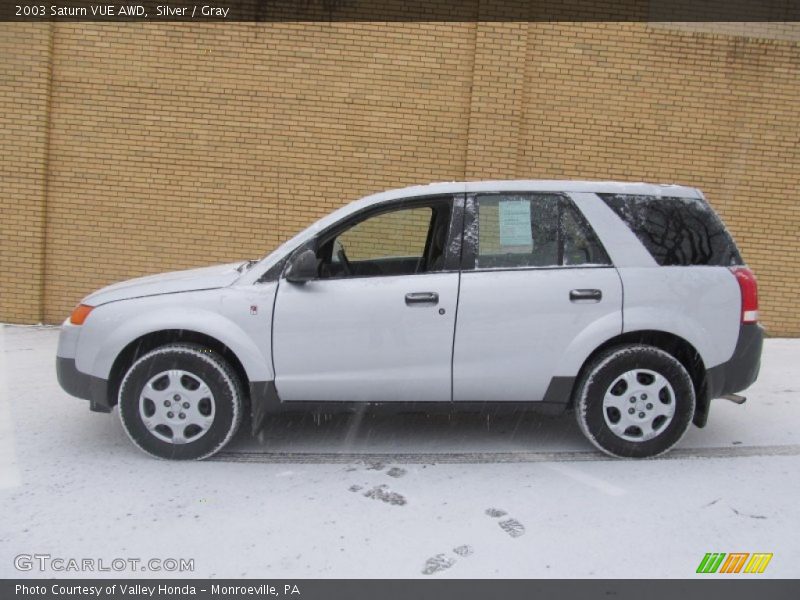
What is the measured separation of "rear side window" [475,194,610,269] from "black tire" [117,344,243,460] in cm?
168

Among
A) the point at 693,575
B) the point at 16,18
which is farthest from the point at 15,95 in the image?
the point at 693,575

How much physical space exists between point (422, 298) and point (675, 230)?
5.40 feet

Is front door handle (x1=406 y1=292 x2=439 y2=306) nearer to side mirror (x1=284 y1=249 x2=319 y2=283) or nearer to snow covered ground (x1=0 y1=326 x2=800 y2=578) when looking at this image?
side mirror (x1=284 y1=249 x2=319 y2=283)

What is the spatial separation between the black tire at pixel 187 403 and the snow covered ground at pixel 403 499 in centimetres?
13

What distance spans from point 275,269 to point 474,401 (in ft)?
4.73

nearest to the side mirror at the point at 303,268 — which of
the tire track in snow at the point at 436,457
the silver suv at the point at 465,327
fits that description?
the silver suv at the point at 465,327

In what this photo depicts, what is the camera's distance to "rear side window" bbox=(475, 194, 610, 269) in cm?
412

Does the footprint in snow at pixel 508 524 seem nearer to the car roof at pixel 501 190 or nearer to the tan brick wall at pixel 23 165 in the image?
the car roof at pixel 501 190

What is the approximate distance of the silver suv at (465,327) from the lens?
400 cm

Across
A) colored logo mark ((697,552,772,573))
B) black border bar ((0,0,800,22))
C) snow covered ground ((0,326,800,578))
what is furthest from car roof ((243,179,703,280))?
black border bar ((0,0,800,22))

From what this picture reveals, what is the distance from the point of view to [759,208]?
8.53 meters

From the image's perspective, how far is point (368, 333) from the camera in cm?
399

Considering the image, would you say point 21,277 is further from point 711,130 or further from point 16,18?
point 711,130

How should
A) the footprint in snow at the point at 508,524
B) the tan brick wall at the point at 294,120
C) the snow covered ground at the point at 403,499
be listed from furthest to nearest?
the tan brick wall at the point at 294,120
the footprint in snow at the point at 508,524
the snow covered ground at the point at 403,499
